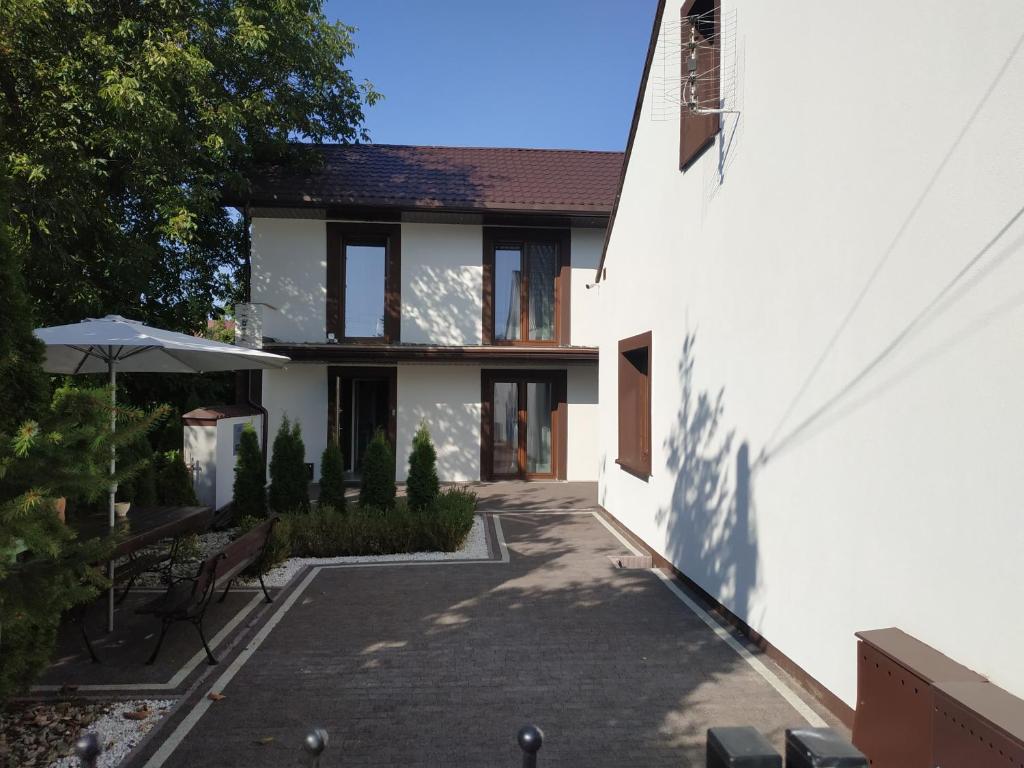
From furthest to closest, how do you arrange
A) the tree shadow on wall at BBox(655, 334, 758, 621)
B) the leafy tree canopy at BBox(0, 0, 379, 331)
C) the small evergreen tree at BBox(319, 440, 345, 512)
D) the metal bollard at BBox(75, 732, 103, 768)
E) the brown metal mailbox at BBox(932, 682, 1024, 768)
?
1. the leafy tree canopy at BBox(0, 0, 379, 331)
2. the small evergreen tree at BBox(319, 440, 345, 512)
3. the tree shadow on wall at BBox(655, 334, 758, 621)
4. the brown metal mailbox at BBox(932, 682, 1024, 768)
5. the metal bollard at BBox(75, 732, 103, 768)

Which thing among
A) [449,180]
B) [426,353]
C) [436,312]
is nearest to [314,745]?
[426,353]

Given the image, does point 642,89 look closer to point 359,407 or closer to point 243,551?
point 243,551

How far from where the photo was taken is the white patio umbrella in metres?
5.09

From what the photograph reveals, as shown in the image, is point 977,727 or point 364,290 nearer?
point 977,727

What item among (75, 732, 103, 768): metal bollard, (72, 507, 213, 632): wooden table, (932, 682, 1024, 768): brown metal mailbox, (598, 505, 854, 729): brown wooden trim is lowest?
(598, 505, 854, 729): brown wooden trim

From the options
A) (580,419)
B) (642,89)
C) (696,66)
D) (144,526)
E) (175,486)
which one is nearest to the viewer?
(144,526)

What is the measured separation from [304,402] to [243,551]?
27.6 feet

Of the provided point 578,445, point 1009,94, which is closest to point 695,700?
point 1009,94

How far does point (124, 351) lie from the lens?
6020mm

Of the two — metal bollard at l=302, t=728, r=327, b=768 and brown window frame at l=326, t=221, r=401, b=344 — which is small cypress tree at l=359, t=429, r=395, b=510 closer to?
brown window frame at l=326, t=221, r=401, b=344

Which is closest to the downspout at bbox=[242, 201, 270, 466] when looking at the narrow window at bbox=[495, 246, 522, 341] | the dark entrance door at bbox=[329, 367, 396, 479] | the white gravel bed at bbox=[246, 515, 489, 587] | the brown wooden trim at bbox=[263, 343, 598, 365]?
the brown wooden trim at bbox=[263, 343, 598, 365]

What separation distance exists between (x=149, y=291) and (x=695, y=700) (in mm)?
11816

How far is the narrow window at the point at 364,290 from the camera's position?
13.8m

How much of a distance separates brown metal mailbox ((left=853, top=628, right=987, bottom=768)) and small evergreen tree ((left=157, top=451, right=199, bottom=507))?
28.4 feet
